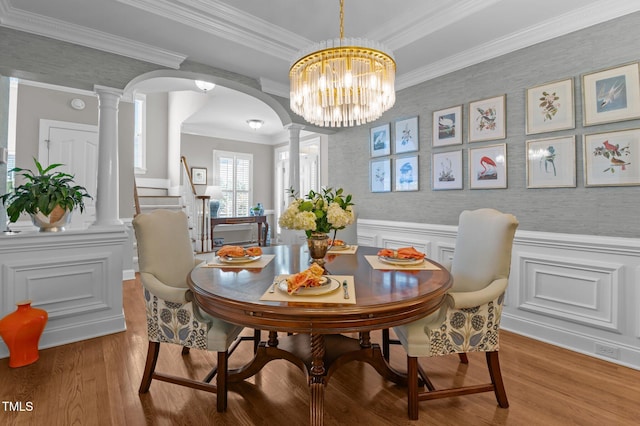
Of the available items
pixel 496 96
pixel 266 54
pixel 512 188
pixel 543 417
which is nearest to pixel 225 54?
pixel 266 54

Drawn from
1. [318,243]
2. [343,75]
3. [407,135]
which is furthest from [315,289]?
[407,135]

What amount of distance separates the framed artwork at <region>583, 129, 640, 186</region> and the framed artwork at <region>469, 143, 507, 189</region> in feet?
1.92

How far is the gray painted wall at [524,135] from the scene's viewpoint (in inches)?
89.0

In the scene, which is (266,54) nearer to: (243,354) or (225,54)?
(225,54)

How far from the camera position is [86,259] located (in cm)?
258

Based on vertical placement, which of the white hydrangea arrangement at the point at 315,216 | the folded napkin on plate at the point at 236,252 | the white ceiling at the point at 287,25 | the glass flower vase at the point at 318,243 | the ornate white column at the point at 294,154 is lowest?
the folded napkin on plate at the point at 236,252

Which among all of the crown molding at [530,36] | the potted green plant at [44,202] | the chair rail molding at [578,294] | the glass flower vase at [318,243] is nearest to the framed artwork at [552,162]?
the chair rail molding at [578,294]

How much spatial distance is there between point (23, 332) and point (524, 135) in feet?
13.3

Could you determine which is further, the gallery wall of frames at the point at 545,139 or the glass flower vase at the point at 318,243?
the gallery wall of frames at the point at 545,139

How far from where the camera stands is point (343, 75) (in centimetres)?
190

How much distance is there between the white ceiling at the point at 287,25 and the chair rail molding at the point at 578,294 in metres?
1.68

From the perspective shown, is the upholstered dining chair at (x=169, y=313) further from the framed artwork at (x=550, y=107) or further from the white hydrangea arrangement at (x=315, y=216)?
the framed artwork at (x=550, y=107)

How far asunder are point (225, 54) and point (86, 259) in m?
2.20

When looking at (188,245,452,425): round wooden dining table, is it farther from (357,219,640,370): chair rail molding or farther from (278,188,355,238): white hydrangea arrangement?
(357,219,640,370): chair rail molding
